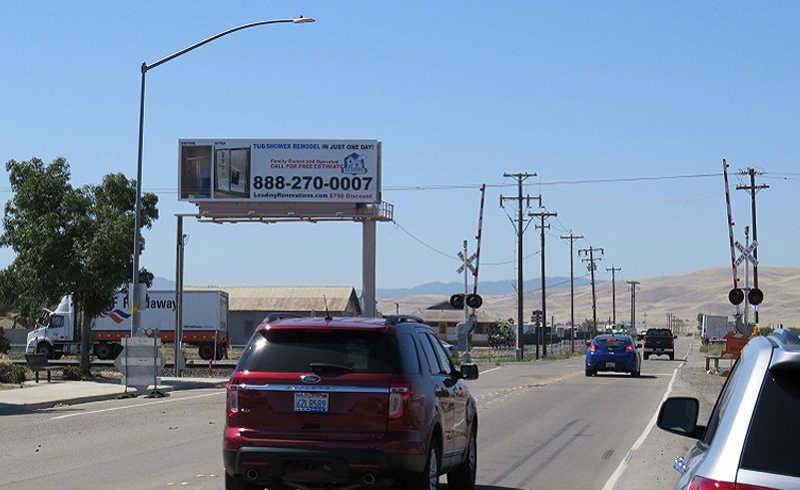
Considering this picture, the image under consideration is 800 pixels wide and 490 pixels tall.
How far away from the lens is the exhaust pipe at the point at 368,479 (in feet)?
34.0

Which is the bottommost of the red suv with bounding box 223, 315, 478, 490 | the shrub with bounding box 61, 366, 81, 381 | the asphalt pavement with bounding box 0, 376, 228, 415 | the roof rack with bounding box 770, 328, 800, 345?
the asphalt pavement with bounding box 0, 376, 228, 415

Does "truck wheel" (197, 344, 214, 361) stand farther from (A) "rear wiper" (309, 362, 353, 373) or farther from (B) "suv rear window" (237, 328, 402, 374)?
(A) "rear wiper" (309, 362, 353, 373)

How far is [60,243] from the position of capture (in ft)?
128

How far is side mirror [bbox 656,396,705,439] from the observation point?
6.23 metres

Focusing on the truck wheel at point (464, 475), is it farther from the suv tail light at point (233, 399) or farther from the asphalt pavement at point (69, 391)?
the asphalt pavement at point (69, 391)

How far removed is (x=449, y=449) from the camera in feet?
38.8

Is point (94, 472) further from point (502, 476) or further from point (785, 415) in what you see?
point (785, 415)

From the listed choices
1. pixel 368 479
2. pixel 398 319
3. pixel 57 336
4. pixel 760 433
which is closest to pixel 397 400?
pixel 368 479

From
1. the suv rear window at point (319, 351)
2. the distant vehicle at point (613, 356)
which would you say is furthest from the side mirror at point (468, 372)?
the distant vehicle at point (613, 356)

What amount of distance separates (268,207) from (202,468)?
139 feet

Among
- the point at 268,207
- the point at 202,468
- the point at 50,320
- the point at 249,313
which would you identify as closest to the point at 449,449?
the point at 202,468

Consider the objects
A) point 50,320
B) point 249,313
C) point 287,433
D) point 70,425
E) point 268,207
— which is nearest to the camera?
point 287,433

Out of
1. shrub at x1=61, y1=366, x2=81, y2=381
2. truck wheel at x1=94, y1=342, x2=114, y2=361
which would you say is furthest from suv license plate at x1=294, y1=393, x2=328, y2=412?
truck wheel at x1=94, y1=342, x2=114, y2=361

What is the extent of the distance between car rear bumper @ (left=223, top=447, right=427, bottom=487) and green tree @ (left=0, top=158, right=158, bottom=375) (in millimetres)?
29548
